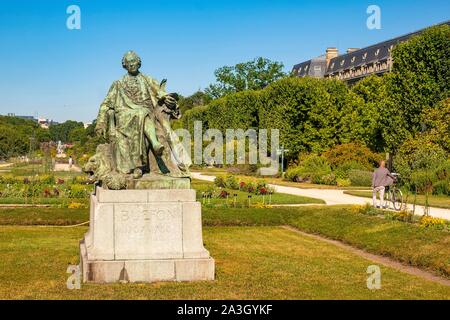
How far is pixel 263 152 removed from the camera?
5891cm

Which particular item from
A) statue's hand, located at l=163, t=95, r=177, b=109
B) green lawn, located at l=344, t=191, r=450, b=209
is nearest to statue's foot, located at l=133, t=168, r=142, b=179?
statue's hand, located at l=163, t=95, r=177, b=109

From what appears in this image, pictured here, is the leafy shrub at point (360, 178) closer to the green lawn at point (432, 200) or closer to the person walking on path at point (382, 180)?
the green lawn at point (432, 200)

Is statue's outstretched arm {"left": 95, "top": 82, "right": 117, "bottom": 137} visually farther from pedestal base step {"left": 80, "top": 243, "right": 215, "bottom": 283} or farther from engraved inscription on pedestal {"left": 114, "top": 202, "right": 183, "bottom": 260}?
→ pedestal base step {"left": 80, "top": 243, "right": 215, "bottom": 283}

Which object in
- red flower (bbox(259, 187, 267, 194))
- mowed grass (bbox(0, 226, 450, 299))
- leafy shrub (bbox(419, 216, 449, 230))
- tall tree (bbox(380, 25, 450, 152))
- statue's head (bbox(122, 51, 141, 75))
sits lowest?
mowed grass (bbox(0, 226, 450, 299))

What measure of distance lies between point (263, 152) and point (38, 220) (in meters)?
37.8

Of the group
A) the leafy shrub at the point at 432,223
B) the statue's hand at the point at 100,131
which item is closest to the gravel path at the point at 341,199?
the leafy shrub at the point at 432,223

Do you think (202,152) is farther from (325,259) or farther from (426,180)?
(325,259)

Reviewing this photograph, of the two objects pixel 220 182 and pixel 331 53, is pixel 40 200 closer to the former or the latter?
pixel 220 182

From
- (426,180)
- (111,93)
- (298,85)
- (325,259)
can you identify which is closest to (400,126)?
(426,180)

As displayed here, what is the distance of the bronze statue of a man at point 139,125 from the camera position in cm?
1290

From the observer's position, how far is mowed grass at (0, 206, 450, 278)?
15.1m

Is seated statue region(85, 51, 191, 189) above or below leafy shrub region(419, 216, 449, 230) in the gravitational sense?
above

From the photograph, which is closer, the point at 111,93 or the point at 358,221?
the point at 111,93

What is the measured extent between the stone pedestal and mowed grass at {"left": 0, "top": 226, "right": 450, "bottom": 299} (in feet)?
1.08
